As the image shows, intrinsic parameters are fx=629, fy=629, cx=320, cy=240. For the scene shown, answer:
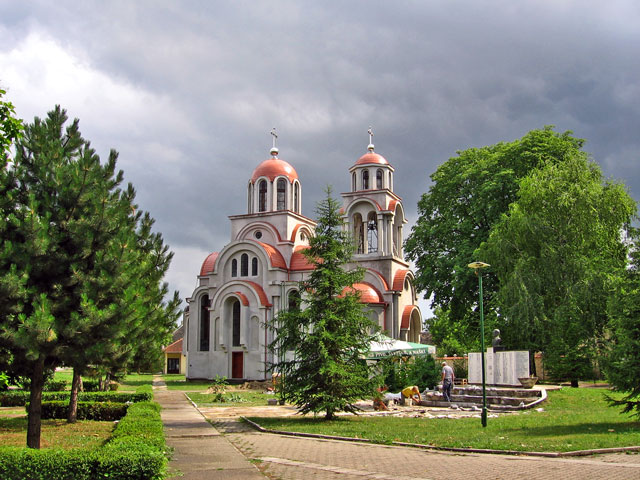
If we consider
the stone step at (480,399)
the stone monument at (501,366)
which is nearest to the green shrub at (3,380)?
the stone step at (480,399)

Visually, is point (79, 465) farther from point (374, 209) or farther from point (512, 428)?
point (374, 209)

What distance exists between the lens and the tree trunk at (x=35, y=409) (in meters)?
12.3

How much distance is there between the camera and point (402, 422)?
1775 cm

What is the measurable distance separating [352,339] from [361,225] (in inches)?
969

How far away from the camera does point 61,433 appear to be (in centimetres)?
1616

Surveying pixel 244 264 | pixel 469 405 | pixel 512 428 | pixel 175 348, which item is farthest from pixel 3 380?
pixel 175 348

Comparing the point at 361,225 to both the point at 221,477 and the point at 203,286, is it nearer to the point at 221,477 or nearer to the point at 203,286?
the point at 203,286

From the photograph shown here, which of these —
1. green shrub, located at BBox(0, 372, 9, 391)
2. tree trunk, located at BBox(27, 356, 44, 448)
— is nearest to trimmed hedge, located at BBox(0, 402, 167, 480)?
green shrub, located at BBox(0, 372, 9, 391)

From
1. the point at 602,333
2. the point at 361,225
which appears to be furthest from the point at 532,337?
the point at 361,225

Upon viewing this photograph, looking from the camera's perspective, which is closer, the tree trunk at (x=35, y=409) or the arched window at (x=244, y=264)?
the tree trunk at (x=35, y=409)

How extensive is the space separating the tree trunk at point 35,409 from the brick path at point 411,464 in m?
4.11

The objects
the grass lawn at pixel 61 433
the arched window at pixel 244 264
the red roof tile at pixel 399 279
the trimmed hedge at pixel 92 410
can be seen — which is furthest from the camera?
the arched window at pixel 244 264

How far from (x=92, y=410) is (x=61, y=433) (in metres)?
3.67

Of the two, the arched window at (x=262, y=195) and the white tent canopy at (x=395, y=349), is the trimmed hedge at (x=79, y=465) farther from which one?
the arched window at (x=262, y=195)
